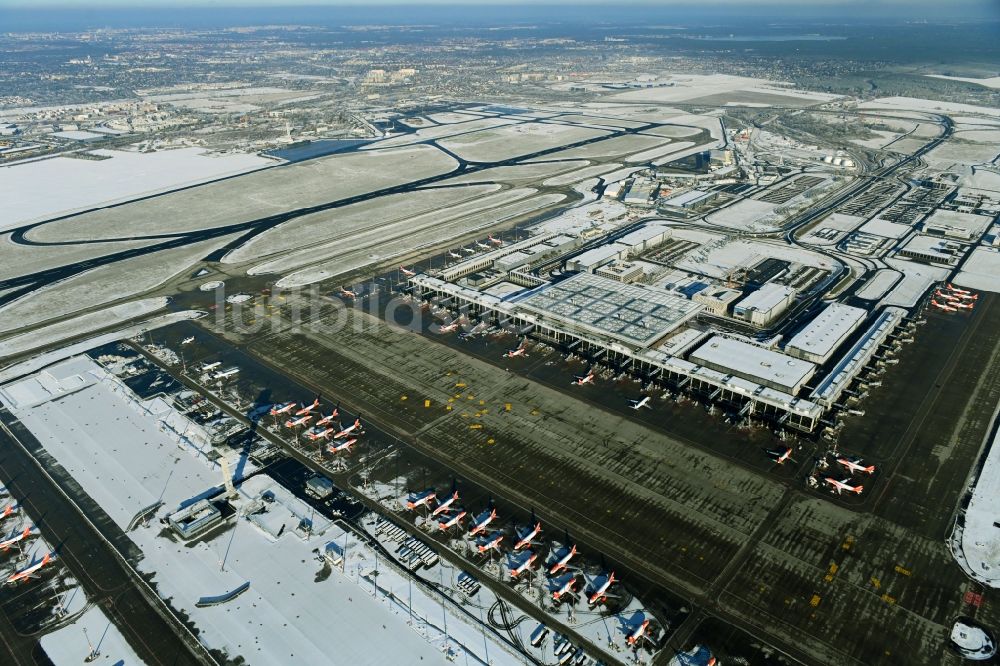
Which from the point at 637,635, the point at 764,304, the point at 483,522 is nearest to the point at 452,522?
the point at 483,522

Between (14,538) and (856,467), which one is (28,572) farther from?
(856,467)

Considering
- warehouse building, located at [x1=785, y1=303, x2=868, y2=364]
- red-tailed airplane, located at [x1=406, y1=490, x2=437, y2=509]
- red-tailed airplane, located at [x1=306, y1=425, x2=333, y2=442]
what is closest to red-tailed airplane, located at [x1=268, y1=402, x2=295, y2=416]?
red-tailed airplane, located at [x1=306, y1=425, x2=333, y2=442]

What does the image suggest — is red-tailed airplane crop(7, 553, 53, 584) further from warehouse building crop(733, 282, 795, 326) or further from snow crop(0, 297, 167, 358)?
warehouse building crop(733, 282, 795, 326)

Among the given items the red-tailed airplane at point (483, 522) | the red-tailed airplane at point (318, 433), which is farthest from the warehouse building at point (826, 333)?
the red-tailed airplane at point (318, 433)

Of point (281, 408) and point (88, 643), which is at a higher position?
point (281, 408)

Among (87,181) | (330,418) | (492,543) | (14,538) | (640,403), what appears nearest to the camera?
(492,543)

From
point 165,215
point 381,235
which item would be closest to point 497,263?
point 381,235
